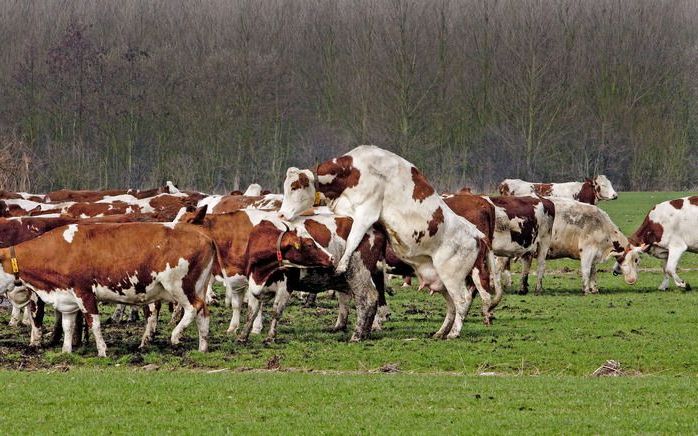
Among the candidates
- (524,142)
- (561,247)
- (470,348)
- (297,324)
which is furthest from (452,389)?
(524,142)

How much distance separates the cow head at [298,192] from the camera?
732 inches

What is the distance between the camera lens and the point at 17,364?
15.9 meters

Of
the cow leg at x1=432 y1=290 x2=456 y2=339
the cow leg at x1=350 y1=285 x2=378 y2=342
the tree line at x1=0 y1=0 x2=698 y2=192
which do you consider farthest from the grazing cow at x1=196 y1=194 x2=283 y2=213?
the tree line at x1=0 y1=0 x2=698 y2=192

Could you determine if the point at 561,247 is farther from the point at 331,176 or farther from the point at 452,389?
the point at 452,389

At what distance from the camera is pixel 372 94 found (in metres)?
87.0

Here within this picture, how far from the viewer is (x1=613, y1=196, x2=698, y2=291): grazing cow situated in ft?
94.1

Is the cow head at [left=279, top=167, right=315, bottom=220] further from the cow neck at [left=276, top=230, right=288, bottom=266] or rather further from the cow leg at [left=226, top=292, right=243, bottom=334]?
the cow leg at [left=226, top=292, right=243, bottom=334]

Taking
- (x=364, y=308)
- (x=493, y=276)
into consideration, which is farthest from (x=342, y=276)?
(x=493, y=276)

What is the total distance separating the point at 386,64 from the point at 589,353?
72.0m

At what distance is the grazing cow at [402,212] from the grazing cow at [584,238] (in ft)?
34.0

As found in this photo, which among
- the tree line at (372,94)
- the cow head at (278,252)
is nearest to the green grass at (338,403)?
the cow head at (278,252)

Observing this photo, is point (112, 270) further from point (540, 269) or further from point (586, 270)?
point (586, 270)

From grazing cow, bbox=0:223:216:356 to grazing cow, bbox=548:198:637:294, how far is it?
46.0ft

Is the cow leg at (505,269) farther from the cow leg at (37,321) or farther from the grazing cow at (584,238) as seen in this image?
the cow leg at (37,321)
